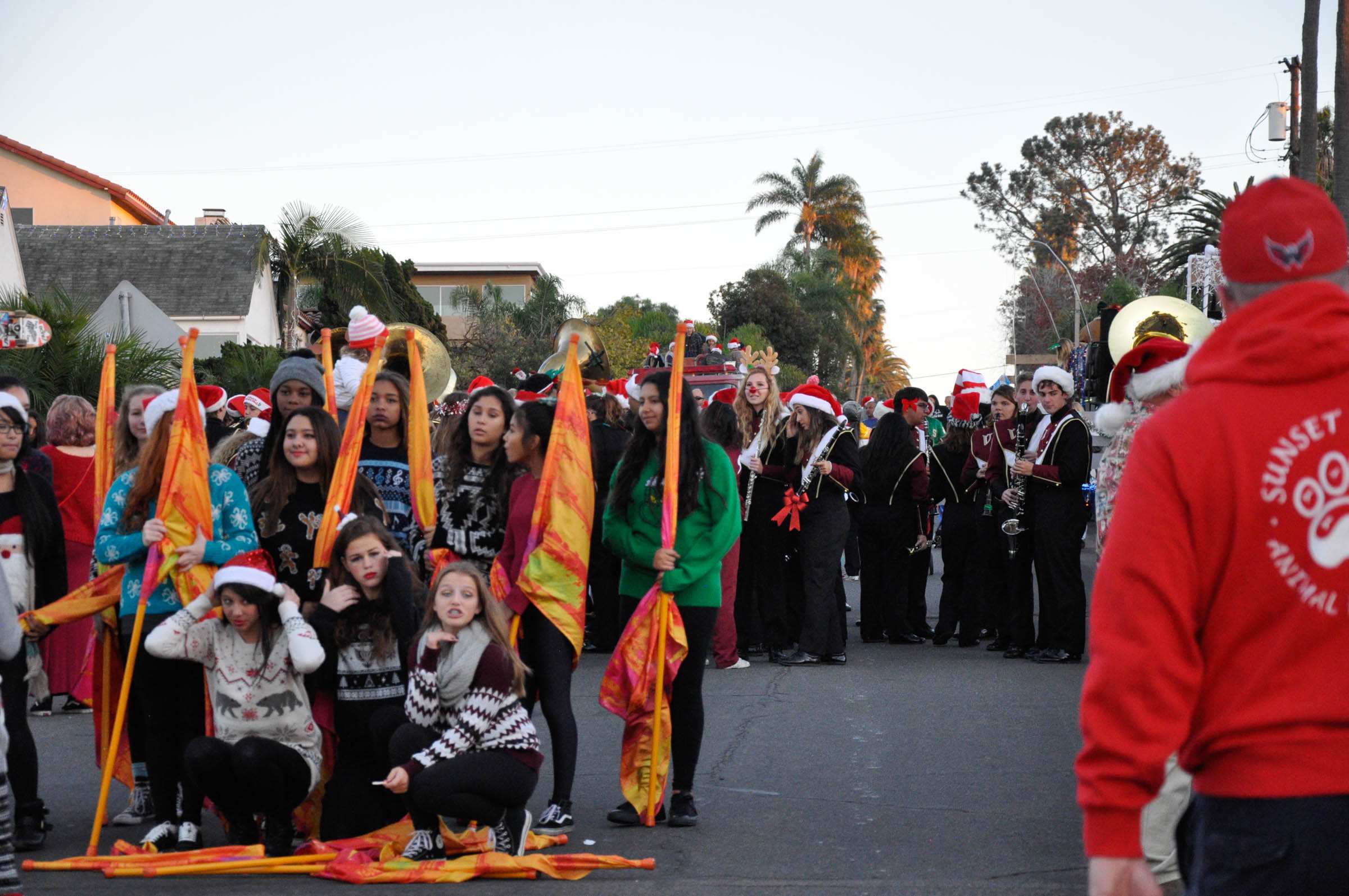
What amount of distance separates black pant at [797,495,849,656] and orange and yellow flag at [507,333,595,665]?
487cm

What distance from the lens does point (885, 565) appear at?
12.7 meters

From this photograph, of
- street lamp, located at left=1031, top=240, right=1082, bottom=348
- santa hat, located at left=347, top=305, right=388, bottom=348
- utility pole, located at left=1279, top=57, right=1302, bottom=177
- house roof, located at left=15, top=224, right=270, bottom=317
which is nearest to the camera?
santa hat, located at left=347, top=305, right=388, bottom=348

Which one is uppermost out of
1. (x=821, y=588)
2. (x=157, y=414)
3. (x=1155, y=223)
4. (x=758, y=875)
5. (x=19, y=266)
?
(x=1155, y=223)

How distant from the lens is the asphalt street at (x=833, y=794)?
Answer: 5582mm

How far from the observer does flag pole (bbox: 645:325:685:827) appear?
20.7ft

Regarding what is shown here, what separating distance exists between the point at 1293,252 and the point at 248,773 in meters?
4.44

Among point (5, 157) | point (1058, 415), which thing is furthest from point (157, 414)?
point (5, 157)

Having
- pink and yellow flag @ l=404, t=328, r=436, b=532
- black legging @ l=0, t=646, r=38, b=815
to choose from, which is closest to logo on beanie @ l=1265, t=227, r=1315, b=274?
pink and yellow flag @ l=404, t=328, r=436, b=532

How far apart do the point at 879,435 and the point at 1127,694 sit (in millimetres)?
10506

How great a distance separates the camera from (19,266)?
3775cm

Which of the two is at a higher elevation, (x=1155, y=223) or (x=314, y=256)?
(x=1155, y=223)

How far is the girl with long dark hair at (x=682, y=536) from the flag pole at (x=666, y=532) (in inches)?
2.2

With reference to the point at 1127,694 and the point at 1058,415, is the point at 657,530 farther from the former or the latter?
the point at 1058,415

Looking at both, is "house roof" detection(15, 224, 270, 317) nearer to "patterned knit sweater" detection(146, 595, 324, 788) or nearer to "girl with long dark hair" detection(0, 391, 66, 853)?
"girl with long dark hair" detection(0, 391, 66, 853)
